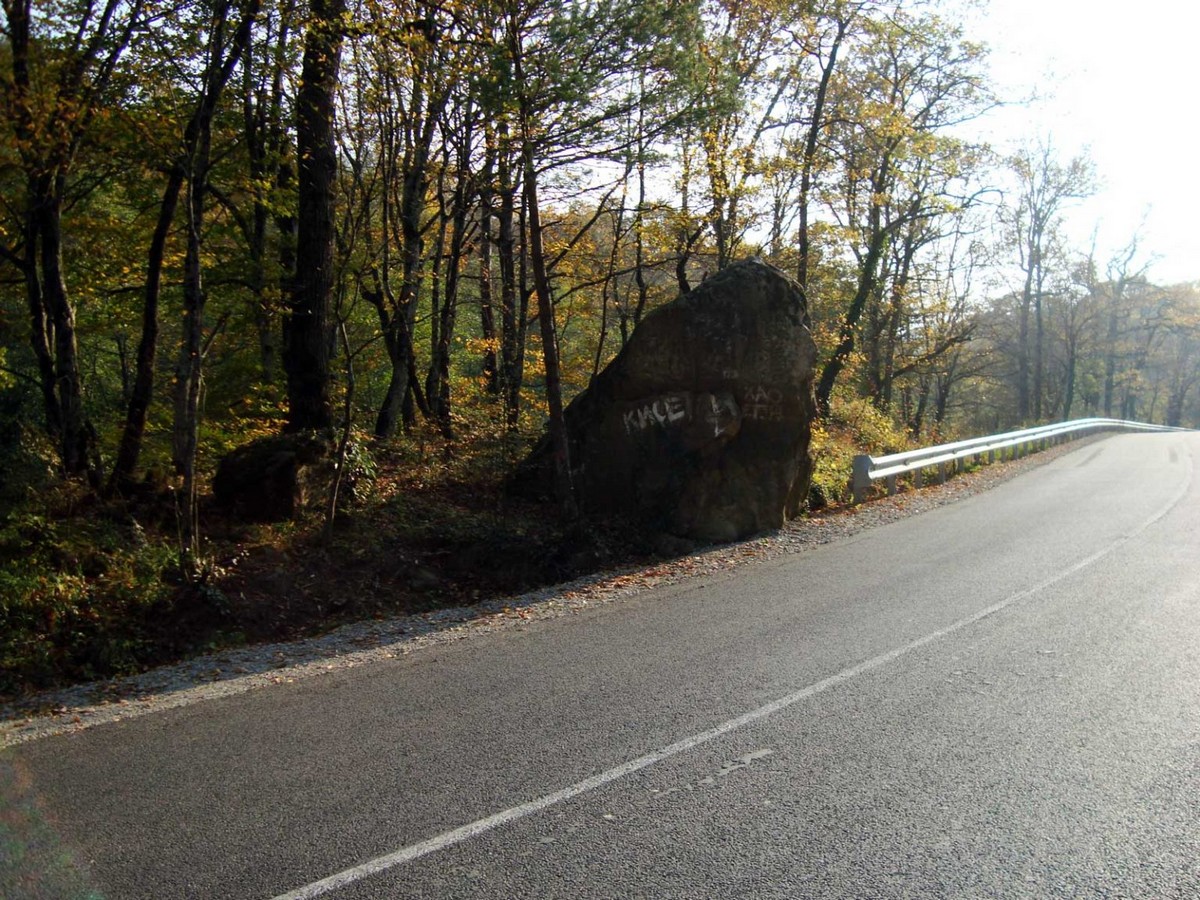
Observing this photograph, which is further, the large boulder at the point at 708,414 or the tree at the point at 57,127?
the large boulder at the point at 708,414

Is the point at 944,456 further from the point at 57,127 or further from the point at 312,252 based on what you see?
the point at 57,127

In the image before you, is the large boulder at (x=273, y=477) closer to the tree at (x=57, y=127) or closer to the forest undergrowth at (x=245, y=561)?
the forest undergrowth at (x=245, y=561)

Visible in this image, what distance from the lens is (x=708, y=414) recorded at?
1222 cm

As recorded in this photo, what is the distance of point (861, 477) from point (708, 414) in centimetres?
430

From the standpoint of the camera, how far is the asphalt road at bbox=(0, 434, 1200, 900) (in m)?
3.50

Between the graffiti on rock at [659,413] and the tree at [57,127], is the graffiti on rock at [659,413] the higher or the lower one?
the lower one

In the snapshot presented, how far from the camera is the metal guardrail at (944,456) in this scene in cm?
1508

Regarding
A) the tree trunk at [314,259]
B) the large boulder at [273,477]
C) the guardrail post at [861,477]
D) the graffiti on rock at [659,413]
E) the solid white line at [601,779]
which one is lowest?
the solid white line at [601,779]

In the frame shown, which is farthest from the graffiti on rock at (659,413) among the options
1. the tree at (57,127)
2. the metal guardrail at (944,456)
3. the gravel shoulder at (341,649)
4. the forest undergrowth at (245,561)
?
the tree at (57,127)

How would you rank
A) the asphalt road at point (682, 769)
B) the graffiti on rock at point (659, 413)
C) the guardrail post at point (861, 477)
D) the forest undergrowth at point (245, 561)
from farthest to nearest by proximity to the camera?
the guardrail post at point (861, 477) → the graffiti on rock at point (659, 413) → the forest undergrowth at point (245, 561) → the asphalt road at point (682, 769)

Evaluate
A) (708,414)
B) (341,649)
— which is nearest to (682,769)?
(341,649)

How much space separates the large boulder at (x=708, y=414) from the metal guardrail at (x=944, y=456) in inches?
104

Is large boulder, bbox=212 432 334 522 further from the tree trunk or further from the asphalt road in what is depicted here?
the asphalt road

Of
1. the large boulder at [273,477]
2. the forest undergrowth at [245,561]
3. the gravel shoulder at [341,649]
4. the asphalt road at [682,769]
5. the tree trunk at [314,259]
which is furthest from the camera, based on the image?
the tree trunk at [314,259]
